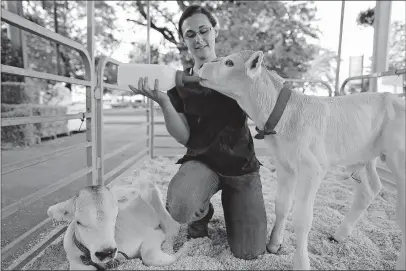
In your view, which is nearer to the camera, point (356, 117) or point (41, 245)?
point (356, 117)

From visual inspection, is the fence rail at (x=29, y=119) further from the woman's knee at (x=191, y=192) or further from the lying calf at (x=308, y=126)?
the lying calf at (x=308, y=126)

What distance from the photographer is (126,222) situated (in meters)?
1.46

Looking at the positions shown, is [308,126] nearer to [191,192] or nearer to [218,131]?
[218,131]

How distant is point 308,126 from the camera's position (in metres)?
1.20

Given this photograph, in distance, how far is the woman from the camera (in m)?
1.56

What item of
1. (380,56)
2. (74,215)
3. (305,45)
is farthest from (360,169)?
(305,45)

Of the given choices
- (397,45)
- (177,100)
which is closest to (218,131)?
(177,100)

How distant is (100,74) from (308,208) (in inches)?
61.3

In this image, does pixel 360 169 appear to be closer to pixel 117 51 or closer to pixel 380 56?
pixel 380 56

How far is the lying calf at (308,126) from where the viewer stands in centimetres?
117

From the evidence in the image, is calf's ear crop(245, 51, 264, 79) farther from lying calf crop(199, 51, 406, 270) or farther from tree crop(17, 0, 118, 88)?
tree crop(17, 0, 118, 88)

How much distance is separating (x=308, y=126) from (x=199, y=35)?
741 millimetres

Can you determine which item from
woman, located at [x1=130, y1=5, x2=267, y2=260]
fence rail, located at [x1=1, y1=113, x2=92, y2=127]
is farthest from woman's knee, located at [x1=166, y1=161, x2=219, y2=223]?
fence rail, located at [x1=1, y1=113, x2=92, y2=127]

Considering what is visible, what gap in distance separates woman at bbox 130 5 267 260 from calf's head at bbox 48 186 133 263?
1.48ft
